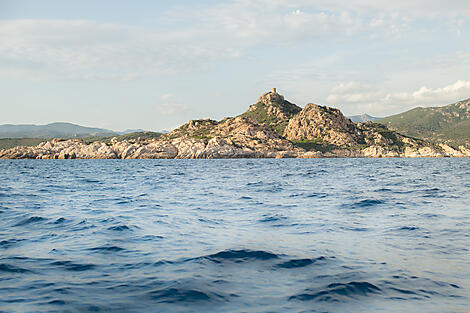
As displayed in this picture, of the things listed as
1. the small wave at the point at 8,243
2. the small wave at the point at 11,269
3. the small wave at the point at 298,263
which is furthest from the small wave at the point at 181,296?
the small wave at the point at 8,243

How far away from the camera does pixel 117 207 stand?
2250cm

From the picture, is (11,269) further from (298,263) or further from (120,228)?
(298,263)

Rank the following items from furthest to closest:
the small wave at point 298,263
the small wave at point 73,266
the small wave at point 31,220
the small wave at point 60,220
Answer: the small wave at point 60,220 → the small wave at point 31,220 → the small wave at point 298,263 → the small wave at point 73,266

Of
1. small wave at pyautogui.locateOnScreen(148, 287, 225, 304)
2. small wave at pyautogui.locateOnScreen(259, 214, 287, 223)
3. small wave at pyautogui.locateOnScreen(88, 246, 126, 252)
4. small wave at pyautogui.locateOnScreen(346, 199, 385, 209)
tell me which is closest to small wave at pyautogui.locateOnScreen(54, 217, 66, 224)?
small wave at pyautogui.locateOnScreen(88, 246, 126, 252)

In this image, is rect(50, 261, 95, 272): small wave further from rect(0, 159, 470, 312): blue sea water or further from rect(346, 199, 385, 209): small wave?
rect(346, 199, 385, 209): small wave

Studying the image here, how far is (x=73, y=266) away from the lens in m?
10.0

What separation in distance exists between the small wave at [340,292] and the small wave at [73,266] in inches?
227

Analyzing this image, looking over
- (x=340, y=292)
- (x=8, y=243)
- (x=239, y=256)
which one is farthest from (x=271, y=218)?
(x=8, y=243)

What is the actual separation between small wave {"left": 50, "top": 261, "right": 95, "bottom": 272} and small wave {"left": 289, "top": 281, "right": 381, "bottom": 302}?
5.76 m

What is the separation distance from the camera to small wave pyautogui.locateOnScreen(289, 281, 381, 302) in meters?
7.69

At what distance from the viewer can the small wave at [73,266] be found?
9766 mm

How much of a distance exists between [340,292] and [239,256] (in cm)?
369

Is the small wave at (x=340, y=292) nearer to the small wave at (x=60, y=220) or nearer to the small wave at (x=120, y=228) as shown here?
the small wave at (x=120, y=228)

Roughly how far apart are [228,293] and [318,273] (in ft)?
8.82
